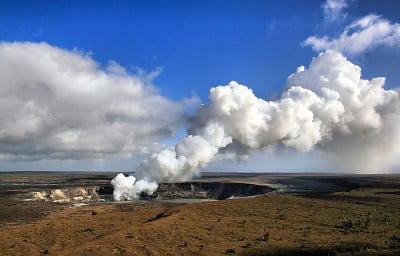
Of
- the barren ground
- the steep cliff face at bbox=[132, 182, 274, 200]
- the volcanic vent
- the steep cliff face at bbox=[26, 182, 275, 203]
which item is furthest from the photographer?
the steep cliff face at bbox=[132, 182, 274, 200]

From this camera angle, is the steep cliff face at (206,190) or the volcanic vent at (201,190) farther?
the steep cliff face at (206,190)

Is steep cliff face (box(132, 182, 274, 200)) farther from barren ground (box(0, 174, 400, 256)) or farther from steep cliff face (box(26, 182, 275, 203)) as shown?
barren ground (box(0, 174, 400, 256))

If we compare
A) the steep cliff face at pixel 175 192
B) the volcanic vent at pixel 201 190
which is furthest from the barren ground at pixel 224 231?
the volcanic vent at pixel 201 190

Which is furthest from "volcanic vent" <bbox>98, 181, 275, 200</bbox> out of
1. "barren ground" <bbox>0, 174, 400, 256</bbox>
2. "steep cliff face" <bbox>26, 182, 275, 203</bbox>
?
"barren ground" <bbox>0, 174, 400, 256</bbox>

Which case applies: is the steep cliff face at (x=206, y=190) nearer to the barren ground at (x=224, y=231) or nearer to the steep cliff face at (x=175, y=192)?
the steep cliff face at (x=175, y=192)

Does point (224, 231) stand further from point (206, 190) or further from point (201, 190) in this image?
point (206, 190)

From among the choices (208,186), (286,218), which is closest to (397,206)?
(286,218)

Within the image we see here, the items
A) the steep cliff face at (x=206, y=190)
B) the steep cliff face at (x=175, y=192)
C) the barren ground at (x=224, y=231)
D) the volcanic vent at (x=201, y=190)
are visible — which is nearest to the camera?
the barren ground at (x=224, y=231)

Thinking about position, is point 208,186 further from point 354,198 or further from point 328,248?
point 328,248

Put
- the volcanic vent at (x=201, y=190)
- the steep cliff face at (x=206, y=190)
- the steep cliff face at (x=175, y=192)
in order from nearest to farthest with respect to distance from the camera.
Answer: the steep cliff face at (x=175, y=192) < the volcanic vent at (x=201, y=190) < the steep cliff face at (x=206, y=190)

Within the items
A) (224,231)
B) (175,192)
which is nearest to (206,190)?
(175,192)

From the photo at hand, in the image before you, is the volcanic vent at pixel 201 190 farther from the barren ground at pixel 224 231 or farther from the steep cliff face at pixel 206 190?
the barren ground at pixel 224 231
